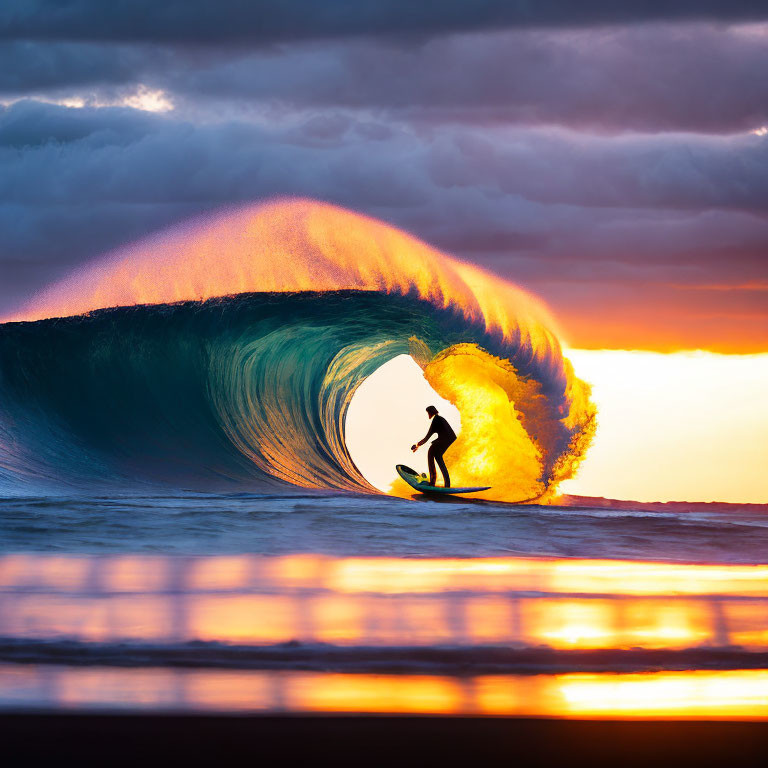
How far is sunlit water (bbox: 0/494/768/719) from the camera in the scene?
13.0 feet

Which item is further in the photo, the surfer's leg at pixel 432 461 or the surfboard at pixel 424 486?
the surfboard at pixel 424 486

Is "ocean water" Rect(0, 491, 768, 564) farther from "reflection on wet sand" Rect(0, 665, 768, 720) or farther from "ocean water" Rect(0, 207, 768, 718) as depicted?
"reflection on wet sand" Rect(0, 665, 768, 720)

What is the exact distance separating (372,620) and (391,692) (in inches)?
57.4

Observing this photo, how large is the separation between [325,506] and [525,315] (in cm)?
683

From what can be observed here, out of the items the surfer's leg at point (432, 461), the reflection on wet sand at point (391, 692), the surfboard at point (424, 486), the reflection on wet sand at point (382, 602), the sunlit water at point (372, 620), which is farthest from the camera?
the surfboard at point (424, 486)

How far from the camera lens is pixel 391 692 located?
400 centimetres

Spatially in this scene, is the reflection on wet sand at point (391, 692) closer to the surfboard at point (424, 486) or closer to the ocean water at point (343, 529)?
the ocean water at point (343, 529)

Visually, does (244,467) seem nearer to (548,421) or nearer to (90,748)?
(548,421)

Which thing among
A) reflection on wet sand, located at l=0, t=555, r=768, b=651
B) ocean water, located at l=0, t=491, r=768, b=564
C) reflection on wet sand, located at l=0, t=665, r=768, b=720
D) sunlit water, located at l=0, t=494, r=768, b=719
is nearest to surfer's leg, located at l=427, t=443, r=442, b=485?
ocean water, located at l=0, t=491, r=768, b=564

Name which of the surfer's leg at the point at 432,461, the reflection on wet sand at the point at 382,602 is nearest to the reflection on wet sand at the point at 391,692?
the reflection on wet sand at the point at 382,602

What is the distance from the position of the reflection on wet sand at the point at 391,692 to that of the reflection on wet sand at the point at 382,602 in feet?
1.98

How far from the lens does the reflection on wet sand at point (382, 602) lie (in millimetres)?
5051

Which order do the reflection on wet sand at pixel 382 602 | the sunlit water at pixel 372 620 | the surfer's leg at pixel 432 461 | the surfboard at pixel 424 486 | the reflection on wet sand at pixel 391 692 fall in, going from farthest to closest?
1. the surfboard at pixel 424 486
2. the surfer's leg at pixel 432 461
3. the reflection on wet sand at pixel 382 602
4. the sunlit water at pixel 372 620
5. the reflection on wet sand at pixel 391 692

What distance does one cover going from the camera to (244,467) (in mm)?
16062
